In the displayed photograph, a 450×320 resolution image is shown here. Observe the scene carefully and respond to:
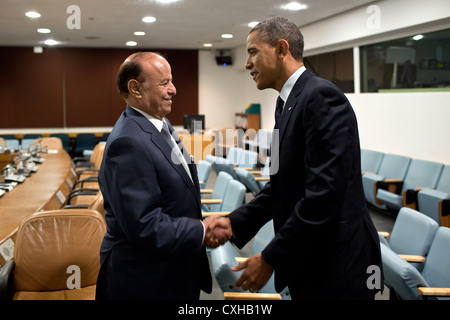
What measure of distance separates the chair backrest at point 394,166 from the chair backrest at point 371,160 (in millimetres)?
96

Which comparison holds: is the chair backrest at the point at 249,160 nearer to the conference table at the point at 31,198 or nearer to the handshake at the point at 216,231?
the conference table at the point at 31,198

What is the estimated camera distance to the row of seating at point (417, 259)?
91.6 inches

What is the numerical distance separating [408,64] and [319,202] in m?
6.41

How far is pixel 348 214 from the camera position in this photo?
5.04 ft

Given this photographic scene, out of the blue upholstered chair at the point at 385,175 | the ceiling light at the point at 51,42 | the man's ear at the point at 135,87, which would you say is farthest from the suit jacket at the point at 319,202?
the ceiling light at the point at 51,42

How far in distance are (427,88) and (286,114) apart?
5.82 m

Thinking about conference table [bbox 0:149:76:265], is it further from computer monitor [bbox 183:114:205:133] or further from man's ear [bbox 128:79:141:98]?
computer monitor [bbox 183:114:205:133]

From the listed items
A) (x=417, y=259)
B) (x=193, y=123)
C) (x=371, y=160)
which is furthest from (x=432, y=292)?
(x=193, y=123)

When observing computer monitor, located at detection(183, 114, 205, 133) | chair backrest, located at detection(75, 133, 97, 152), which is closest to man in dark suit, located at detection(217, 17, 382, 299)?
computer monitor, located at detection(183, 114, 205, 133)

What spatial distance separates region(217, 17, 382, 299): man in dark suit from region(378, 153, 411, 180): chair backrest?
5193 millimetres

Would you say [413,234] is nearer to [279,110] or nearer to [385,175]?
[279,110]

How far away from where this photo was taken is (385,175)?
672 centimetres
